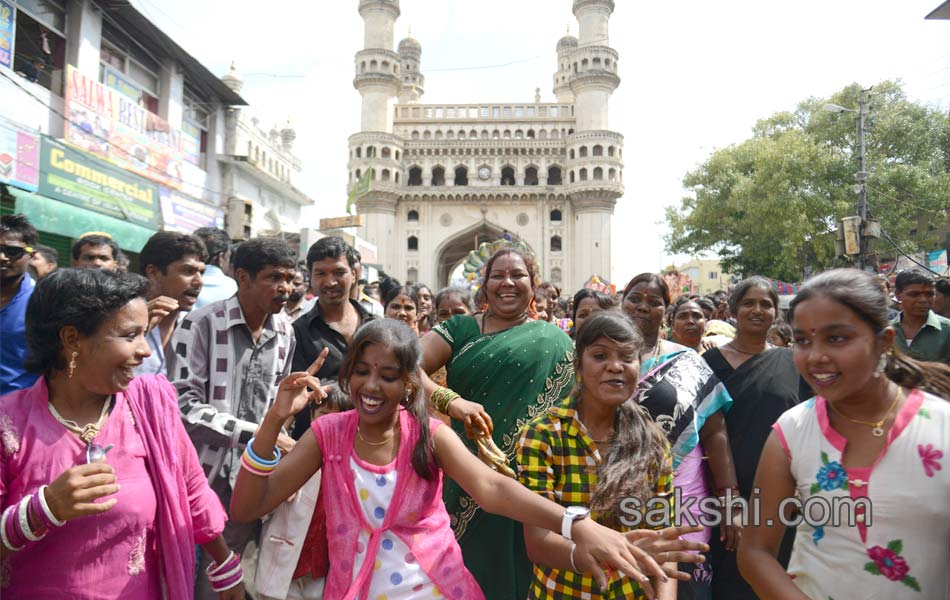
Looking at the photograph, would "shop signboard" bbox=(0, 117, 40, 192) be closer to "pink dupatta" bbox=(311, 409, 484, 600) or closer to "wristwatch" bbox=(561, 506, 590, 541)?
"pink dupatta" bbox=(311, 409, 484, 600)

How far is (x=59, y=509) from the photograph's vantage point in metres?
1.47

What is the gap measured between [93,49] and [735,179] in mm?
20260

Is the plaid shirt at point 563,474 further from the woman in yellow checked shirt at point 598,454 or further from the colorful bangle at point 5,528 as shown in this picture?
the colorful bangle at point 5,528

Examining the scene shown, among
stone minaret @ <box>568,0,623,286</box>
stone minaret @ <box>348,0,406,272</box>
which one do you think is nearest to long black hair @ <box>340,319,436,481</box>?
stone minaret @ <box>568,0,623,286</box>

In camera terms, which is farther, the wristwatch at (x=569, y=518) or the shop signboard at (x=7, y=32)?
the shop signboard at (x=7, y=32)

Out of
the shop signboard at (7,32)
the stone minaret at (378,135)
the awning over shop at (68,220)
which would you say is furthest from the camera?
the stone minaret at (378,135)

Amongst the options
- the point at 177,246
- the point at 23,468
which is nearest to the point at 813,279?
→ the point at 23,468

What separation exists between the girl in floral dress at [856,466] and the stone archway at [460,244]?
33453 millimetres

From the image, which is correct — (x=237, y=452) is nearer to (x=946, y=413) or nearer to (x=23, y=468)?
(x=23, y=468)

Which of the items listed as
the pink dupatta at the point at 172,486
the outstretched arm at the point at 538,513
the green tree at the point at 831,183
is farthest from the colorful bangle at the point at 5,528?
the green tree at the point at 831,183

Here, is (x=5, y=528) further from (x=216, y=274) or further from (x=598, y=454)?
(x=216, y=274)

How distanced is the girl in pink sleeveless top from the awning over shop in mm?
8291

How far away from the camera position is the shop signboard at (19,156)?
9.01 meters

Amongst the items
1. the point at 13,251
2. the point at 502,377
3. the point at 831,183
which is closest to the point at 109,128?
the point at 13,251
